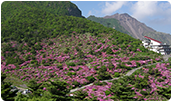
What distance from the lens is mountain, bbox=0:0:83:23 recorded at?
86.8 meters

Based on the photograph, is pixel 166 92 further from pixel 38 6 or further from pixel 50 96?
pixel 38 6

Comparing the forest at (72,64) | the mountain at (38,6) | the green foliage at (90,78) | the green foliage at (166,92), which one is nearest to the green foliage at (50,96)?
the forest at (72,64)

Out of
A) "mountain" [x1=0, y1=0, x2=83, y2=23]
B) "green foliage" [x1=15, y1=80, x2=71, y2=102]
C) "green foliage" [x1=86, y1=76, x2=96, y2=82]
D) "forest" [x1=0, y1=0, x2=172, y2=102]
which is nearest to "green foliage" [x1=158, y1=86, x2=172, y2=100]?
"forest" [x1=0, y1=0, x2=172, y2=102]

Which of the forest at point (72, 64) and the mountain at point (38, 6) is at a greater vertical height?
the mountain at point (38, 6)

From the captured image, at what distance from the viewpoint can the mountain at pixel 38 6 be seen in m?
86.8

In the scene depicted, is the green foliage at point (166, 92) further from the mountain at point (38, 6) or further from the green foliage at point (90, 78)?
the mountain at point (38, 6)

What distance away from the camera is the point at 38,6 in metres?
109

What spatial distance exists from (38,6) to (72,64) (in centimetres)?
8376

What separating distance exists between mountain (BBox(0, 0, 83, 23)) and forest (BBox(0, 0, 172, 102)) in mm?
5977

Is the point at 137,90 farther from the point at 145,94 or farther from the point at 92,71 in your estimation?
the point at 92,71

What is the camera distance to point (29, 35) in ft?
218

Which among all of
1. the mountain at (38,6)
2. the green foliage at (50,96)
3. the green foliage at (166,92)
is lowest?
the green foliage at (166,92)

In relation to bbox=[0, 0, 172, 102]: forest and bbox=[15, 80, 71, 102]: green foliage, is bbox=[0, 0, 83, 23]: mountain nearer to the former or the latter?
bbox=[0, 0, 172, 102]: forest

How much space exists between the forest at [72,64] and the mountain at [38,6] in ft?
19.6
